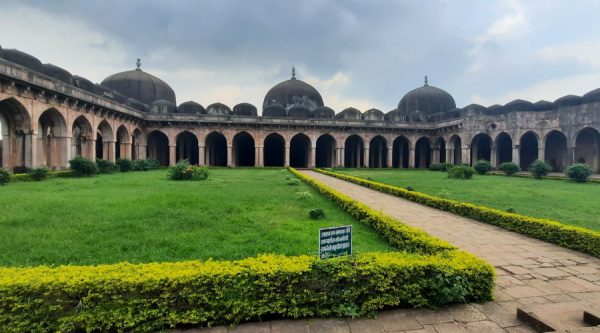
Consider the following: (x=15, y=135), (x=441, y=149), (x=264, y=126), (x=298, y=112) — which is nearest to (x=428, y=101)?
(x=441, y=149)

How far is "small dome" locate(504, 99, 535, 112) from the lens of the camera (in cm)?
2822

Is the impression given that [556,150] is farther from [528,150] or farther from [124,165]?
[124,165]

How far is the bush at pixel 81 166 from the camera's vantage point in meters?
17.4

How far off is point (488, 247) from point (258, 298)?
434 cm

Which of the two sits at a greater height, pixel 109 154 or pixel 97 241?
pixel 109 154

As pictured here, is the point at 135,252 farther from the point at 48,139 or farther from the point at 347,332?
the point at 48,139

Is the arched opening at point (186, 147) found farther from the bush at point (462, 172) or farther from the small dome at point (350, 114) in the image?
the bush at point (462, 172)

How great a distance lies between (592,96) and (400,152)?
16.8 metres

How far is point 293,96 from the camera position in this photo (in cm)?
3703

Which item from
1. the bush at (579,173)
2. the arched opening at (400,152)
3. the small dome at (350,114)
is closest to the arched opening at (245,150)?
the small dome at (350,114)

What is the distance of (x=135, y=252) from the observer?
4.70 meters

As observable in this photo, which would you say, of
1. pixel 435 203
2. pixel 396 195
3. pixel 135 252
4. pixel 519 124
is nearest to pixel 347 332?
pixel 135 252

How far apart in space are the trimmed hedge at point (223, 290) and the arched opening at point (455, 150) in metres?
31.2

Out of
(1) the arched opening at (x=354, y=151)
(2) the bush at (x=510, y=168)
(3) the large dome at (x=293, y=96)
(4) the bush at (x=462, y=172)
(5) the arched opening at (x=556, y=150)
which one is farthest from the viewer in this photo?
(3) the large dome at (x=293, y=96)
